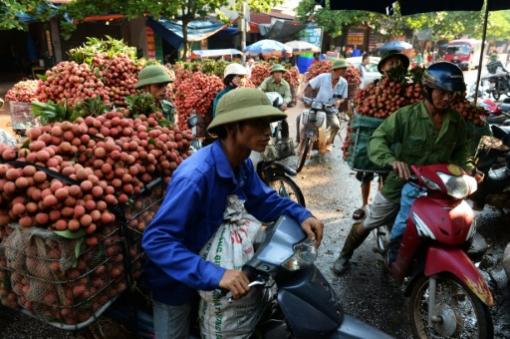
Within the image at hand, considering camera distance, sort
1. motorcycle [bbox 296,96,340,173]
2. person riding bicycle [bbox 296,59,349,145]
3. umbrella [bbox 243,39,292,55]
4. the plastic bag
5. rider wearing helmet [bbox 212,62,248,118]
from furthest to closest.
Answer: umbrella [bbox 243,39,292,55] → person riding bicycle [bbox 296,59,349,145] → motorcycle [bbox 296,96,340,173] → rider wearing helmet [bbox 212,62,248,118] → the plastic bag

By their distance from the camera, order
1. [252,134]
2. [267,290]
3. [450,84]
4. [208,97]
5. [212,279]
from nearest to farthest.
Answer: [212,279], [252,134], [267,290], [450,84], [208,97]

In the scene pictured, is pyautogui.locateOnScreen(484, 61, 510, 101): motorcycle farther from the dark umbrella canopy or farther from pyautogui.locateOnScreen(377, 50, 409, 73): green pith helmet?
pyautogui.locateOnScreen(377, 50, 409, 73): green pith helmet

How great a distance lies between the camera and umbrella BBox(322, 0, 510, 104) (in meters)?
5.82

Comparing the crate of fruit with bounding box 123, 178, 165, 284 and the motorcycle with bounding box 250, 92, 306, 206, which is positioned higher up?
the crate of fruit with bounding box 123, 178, 165, 284

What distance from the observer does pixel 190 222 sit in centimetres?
187

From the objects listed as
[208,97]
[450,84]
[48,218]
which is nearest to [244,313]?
[48,218]

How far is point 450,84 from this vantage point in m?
2.92

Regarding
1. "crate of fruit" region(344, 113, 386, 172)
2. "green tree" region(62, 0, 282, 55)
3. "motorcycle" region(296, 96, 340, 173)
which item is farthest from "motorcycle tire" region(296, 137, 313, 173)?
"green tree" region(62, 0, 282, 55)

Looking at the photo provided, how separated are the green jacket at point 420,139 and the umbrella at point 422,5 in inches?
109

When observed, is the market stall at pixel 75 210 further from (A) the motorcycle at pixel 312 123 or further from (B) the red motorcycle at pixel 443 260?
(A) the motorcycle at pixel 312 123

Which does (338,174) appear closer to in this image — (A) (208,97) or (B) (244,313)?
(A) (208,97)

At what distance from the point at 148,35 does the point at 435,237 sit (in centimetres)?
2116

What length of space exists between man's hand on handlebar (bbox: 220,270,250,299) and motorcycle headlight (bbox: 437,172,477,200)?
1.66 m

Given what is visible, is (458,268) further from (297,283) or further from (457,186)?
(297,283)
